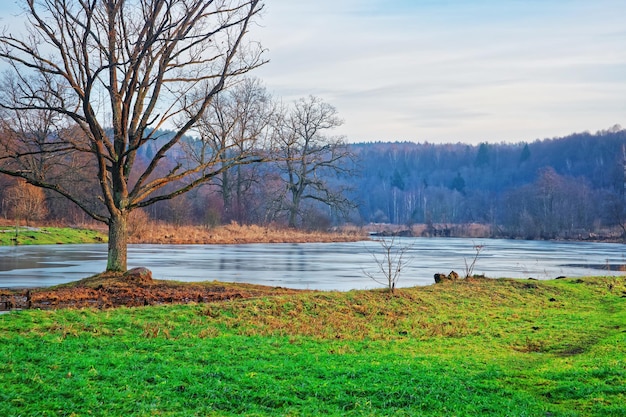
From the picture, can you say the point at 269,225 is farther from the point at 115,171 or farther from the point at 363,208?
the point at 363,208

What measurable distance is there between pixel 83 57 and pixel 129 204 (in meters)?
4.16

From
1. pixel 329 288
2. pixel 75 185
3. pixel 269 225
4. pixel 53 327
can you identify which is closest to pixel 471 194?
pixel 269 225

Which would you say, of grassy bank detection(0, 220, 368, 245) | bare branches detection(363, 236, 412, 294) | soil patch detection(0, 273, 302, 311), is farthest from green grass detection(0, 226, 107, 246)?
soil patch detection(0, 273, 302, 311)

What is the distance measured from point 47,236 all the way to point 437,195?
129 m

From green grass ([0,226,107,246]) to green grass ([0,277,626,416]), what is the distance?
31496 millimetres

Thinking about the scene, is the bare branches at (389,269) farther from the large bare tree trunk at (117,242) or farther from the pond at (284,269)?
the large bare tree trunk at (117,242)

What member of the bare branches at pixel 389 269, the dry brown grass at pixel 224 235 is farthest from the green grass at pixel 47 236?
the bare branches at pixel 389 269

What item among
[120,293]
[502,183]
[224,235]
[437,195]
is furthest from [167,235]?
[502,183]

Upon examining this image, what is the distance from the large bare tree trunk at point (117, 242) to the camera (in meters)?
18.2

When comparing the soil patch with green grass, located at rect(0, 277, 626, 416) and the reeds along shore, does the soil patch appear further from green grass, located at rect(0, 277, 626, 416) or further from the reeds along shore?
the reeds along shore

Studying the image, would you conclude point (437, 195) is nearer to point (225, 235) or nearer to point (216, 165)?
point (216, 165)

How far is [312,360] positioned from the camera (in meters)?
9.73

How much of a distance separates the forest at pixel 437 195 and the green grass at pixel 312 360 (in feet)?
42.4

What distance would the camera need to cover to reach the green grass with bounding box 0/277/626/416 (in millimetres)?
7371
